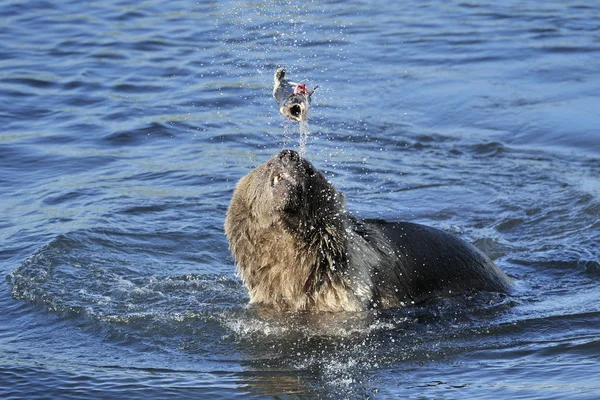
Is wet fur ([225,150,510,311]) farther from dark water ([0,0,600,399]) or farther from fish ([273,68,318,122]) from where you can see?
fish ([273,68,318,122])

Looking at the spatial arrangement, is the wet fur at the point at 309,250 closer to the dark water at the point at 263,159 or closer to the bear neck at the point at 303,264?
the bear neck at the point at 303,264

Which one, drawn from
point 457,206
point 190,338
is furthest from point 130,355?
point 457,206

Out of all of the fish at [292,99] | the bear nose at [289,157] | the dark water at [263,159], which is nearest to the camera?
the dark water at [263,159]

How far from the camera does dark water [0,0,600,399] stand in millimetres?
6344

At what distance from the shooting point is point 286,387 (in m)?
5.97

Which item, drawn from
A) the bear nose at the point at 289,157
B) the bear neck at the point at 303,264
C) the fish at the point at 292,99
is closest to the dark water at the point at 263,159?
the bear neck at the point at 303,264

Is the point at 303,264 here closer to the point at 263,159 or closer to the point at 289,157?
the point at 289,157

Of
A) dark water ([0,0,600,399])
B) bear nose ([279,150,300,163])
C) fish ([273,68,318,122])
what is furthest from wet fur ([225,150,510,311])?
fish ([273,68,318,122])

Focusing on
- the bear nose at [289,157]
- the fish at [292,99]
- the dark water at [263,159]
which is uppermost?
the fish at [292,99]

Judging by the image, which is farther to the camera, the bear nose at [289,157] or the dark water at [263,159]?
the bear nose at [289,157]

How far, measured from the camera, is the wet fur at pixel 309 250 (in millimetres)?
6707

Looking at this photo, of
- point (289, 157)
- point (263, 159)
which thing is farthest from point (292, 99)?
point (263, 159)

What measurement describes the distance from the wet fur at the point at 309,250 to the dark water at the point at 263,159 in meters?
0.15

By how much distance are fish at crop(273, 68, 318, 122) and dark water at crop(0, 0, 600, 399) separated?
1325 millimetres
